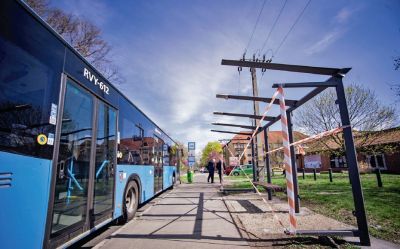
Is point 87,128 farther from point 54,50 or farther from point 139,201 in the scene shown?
point 139,201

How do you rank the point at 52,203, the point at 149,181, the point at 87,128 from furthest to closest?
the point at 149,181, the point at 87,128, the point at 52,203

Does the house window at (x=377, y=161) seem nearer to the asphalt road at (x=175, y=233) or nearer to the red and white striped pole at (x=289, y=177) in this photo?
the asphalt road at (x=175, y=233)

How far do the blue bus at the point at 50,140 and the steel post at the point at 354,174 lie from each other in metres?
4.63

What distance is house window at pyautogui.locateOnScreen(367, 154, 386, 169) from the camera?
90.8ft

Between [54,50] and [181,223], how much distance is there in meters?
4.48

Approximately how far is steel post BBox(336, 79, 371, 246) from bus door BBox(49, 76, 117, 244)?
4.65 metres

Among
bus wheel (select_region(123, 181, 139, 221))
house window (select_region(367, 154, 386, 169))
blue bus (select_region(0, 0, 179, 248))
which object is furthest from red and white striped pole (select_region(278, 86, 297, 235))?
house window (select_region(367, 154, 386, 169))

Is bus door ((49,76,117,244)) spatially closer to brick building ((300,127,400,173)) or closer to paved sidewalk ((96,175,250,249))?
paved sidewalk ((96,175,250,249))

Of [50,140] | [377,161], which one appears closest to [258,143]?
[50,140]

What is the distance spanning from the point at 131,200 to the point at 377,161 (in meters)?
32.6

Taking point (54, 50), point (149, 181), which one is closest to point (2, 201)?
point (54, 50)

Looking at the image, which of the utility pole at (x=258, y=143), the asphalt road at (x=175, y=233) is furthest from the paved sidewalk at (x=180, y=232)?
the utility pole at (x=258, y=143)

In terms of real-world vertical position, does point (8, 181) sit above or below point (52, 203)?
above

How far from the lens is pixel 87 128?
13.8 feet
